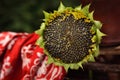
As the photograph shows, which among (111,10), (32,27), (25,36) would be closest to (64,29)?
(111,10)

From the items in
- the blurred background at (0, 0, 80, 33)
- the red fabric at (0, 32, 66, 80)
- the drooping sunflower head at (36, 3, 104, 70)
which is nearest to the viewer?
the drooping sunflower head at (36, 3, 104, 70)

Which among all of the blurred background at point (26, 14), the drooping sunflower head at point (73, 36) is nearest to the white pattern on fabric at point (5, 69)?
the drooping sunflower head at point (73, 36)

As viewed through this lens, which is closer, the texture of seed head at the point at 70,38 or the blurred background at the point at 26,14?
the texture of seed head at the point at 70,38

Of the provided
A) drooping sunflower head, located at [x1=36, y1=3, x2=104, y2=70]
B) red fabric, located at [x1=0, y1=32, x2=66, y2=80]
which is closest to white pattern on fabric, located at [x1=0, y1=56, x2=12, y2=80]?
red fabric, located at [x1=0, y1=32, x2=66, y2=80]

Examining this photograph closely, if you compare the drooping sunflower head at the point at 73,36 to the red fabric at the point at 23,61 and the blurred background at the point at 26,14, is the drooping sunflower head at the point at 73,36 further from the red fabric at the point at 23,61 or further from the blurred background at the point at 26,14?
the blurred background at the point at 26,14

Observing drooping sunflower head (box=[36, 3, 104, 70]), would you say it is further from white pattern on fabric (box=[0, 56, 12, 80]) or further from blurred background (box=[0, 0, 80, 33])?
blurred background (box=[0, 0, 80, 33])

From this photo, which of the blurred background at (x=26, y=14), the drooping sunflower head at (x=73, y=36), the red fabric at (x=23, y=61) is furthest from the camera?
the blurred background at (x=26, y=14)

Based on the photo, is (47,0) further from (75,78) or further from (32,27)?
(75,78)
